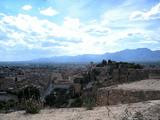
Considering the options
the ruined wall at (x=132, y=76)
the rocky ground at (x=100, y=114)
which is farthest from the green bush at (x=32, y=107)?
the ruined wall at (x=132, y=76)

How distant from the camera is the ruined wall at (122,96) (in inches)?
454

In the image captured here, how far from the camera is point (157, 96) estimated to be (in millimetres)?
11375

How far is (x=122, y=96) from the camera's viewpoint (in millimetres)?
11875

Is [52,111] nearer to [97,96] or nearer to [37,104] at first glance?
[37,104]

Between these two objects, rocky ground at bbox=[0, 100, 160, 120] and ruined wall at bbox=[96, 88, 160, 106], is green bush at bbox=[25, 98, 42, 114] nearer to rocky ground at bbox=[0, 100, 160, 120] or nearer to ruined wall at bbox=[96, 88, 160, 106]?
rocky ground at bbox=[0, 100, 160, 120]

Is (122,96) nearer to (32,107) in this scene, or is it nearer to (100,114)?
(100,114)

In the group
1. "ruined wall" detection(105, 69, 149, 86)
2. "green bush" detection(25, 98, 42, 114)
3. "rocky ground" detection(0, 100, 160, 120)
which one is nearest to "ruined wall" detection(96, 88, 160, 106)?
"rocky ground" detection(0, 100, 160, 120)

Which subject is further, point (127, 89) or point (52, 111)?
point (127, 89)

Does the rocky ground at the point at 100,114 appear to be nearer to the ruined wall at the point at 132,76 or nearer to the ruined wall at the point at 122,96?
the ruined wall at the point at 122,96

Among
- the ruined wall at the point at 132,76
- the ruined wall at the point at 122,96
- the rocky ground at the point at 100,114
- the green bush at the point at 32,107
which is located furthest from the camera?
the ruined wall at the point at 132,76

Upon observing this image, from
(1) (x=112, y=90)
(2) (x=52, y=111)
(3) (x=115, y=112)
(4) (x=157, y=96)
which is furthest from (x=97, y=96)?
(3) (x=115, y=112)

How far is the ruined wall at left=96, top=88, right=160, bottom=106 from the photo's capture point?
11530mm

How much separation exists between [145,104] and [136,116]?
1.69m

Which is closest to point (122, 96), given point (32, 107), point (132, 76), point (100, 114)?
point (100, 114)
